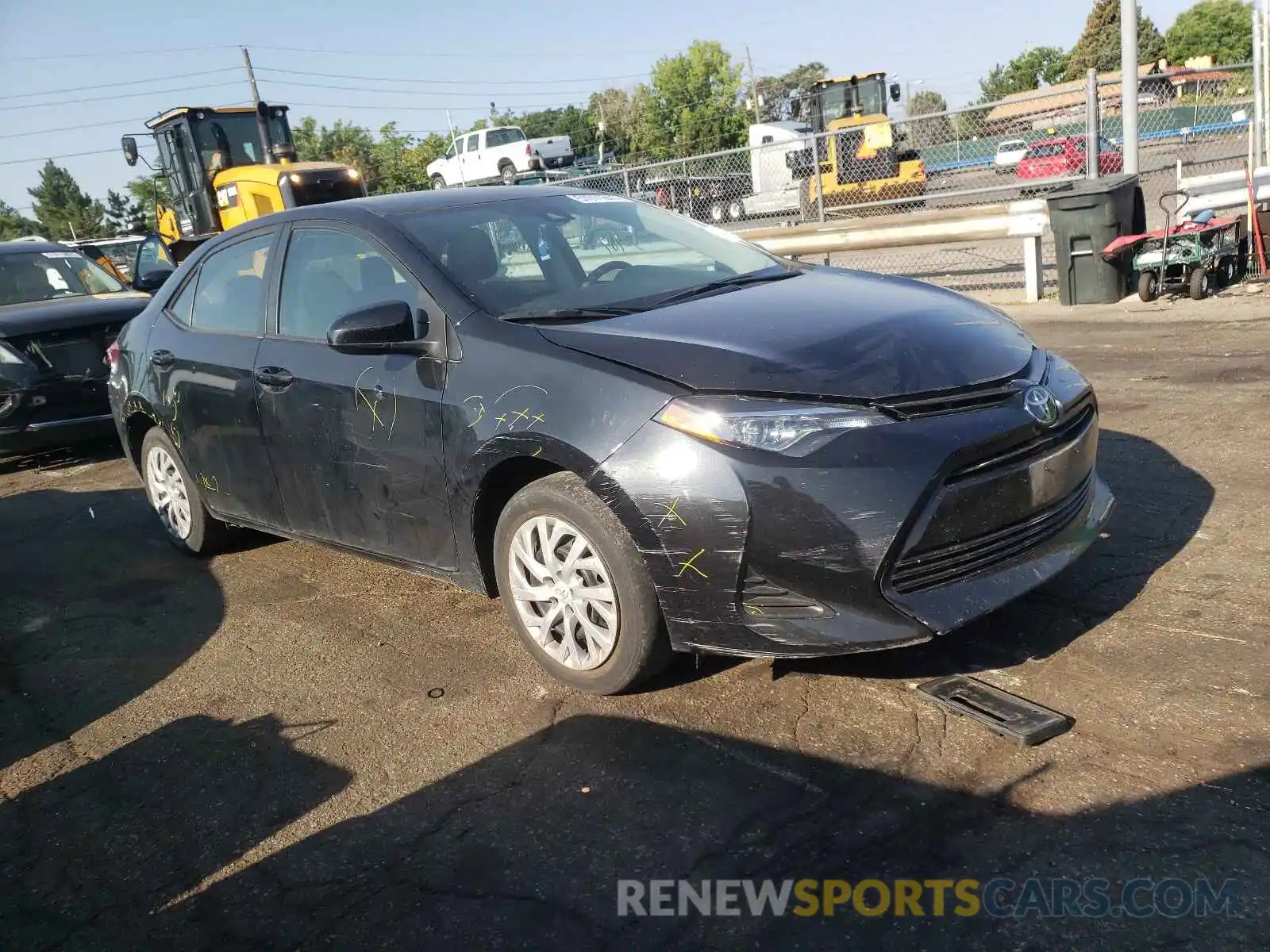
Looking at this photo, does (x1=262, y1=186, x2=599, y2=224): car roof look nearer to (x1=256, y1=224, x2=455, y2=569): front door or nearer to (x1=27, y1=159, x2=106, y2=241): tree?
(x1=256, y1=224, x2=455, y2=569): front door

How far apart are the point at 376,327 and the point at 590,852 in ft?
6.74

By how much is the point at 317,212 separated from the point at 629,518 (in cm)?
234

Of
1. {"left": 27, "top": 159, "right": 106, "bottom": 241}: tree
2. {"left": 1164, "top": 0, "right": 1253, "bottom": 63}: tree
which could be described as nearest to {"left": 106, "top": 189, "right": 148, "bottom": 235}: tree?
{"left": 27, "top": 159, "right": 106, "bottom": 241}: tree

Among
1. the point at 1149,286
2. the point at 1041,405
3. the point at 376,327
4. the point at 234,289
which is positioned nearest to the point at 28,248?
the point at 234,289

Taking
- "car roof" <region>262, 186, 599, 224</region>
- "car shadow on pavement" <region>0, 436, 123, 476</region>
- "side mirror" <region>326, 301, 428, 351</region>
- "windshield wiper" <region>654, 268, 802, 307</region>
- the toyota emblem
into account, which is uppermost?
"car roof" <region>262, 186, 599, 224</region>

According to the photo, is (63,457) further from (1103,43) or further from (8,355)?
(1103,43)

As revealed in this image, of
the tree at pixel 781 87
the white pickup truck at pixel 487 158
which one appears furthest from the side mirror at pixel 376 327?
the tree at pixel 781 87

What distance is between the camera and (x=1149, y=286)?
380 inches

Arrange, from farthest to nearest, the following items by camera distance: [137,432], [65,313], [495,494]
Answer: [65,313] → [137,432] → [495,494]

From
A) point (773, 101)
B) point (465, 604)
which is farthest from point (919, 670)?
point (773, 101)

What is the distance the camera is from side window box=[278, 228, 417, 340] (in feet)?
14.0

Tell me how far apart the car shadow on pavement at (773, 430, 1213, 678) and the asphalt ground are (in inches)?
0.5

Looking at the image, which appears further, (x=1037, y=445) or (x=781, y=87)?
(x=781, y=87)

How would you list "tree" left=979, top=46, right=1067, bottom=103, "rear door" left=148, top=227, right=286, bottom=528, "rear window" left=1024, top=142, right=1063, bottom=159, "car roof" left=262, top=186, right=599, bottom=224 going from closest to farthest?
"car roof" left=262, top=186, right=599, bottom=224 < "rear door" left=148, top=227, right=286, bottom=528 < "rear window" left=1024, top=142, right=1063, bottom=159 < "tree" left=979, top=46, right=1067, bottom=103
